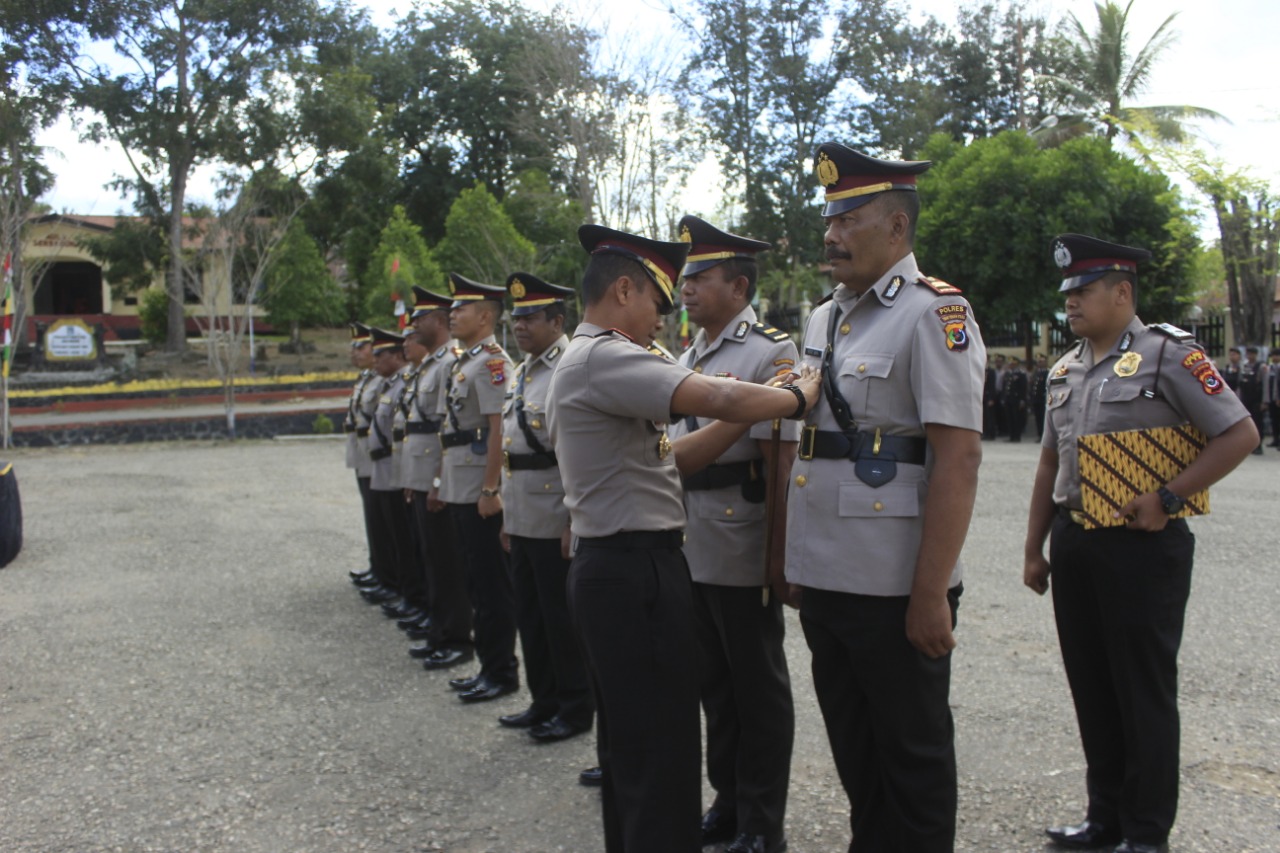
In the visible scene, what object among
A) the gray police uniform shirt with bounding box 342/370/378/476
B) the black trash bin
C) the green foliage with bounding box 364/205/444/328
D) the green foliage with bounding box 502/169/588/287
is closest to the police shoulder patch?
the gray police uniform shirt with bounding box 342/370/378/476

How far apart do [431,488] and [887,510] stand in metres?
3.98

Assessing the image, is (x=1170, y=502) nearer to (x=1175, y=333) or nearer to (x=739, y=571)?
(x=1175, y=333)

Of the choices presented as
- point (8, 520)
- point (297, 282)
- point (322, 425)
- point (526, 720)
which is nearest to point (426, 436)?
point (526, 720)

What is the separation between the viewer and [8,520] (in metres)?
9.06

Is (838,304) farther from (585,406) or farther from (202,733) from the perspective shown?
(202,733)

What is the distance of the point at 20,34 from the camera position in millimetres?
30750

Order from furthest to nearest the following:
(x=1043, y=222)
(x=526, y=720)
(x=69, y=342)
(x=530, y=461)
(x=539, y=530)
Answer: (x=69, y=342) → (x=1043, y=222) → (x=526, y=720) → (x=530, y=461) → (x=539, y=530)

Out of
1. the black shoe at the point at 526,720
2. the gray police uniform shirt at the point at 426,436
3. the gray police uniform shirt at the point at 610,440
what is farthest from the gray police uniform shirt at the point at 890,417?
the gray police uniform shirt at the point at 426,436

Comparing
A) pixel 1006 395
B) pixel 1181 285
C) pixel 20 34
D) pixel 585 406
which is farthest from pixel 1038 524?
pixel 20 34

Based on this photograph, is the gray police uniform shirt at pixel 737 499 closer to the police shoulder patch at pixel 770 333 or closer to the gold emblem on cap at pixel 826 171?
the police shoulder patch at pixel 770 333

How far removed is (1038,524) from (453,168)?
145 ft

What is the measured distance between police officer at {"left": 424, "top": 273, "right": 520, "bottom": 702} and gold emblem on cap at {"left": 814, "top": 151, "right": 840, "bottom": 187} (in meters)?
2.89

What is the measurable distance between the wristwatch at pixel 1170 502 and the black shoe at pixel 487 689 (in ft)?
10.9

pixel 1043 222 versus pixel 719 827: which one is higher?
pixel 1043 222
